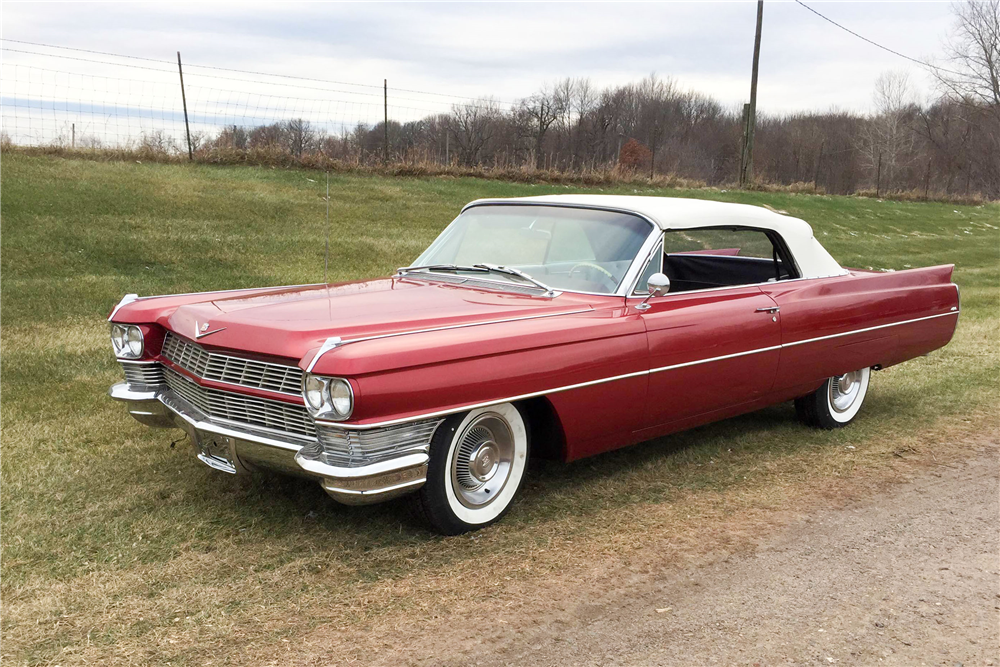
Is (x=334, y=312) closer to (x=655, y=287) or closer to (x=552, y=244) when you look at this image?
(x=552, y=244)

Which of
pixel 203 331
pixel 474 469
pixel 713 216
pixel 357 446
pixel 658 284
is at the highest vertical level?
pixel 713 216

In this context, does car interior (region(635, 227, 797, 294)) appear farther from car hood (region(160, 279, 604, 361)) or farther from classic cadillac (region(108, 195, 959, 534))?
car hood (region(160, 279, 604, 361))

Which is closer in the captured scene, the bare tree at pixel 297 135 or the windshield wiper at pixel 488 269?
the windshield wiper at pixel 488 269

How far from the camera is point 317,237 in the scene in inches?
484

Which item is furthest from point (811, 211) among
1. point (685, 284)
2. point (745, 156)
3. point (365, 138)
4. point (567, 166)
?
point (685, 284)

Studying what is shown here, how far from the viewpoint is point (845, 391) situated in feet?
18.9

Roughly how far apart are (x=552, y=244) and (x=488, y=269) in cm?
38

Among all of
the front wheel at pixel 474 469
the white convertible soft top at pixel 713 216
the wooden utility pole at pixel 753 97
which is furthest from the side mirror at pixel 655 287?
the wooden utility pole at pixel 753 97

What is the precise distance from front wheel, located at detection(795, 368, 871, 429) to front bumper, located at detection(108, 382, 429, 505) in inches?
124

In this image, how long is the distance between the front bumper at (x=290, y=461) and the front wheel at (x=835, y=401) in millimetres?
3151

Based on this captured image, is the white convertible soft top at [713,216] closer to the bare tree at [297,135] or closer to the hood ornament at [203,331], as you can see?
the hood ornament at [203,331]

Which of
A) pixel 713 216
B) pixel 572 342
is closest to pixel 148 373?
pixel 572 342

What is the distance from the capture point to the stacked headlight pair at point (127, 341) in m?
4.22

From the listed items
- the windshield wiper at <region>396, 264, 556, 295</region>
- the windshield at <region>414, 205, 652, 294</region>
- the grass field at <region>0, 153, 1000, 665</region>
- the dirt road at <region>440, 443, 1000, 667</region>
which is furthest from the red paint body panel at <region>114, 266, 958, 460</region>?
the dirt road at <region>440, 443, 1000, 667</region>
